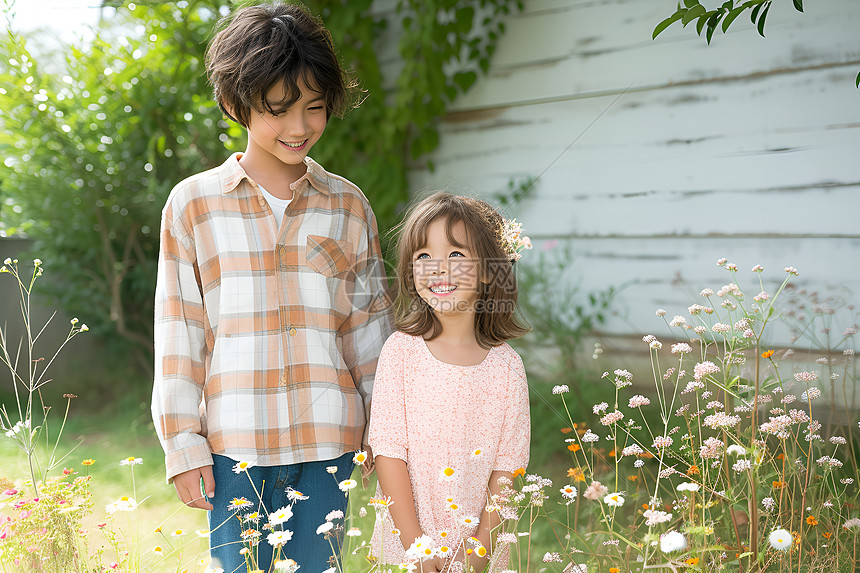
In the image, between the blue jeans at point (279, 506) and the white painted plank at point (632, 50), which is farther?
the white painted plank at point (632, 50)

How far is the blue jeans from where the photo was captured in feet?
4.61

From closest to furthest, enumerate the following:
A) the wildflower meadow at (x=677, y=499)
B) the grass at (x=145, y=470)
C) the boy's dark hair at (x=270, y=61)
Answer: the wildflower meadow at (x=677, y=499) < the boy's dark hair at (x=270, y=61) < the grass at (x=145, y=470)

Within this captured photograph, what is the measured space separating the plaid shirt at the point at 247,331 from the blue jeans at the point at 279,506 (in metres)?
0.05

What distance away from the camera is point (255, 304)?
4.70 feet

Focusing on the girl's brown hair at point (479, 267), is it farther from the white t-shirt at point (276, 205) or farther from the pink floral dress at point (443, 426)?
the white t-shirt at point (276, 205)

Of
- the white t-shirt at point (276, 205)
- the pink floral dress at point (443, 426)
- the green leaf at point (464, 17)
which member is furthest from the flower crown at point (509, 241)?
the green leaf at point (464, 17)

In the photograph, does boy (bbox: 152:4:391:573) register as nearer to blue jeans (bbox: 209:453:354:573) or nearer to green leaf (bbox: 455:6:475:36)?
blue jeans (bbox: 209:453:354:573)

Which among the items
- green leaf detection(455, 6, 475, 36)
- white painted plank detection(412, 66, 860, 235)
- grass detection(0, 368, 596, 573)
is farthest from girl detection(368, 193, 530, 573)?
green leaf detection(455, 6, 475, 36)

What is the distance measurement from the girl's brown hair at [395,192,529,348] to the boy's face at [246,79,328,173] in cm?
29

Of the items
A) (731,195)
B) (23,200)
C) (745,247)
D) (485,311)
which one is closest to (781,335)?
(745,247)

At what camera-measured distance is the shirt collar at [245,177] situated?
1.45 m

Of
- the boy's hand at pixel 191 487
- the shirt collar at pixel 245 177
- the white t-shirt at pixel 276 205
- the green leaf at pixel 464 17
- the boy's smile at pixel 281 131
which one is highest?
the green leaf at pixel 464 17

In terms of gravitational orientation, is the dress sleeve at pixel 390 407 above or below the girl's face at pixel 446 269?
below

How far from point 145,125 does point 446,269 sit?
2729 millimetres
